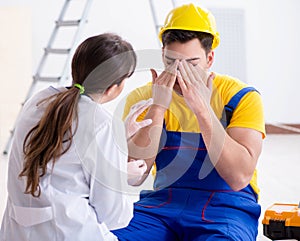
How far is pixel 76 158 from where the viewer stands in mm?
1560

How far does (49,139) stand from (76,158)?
0.09 meters

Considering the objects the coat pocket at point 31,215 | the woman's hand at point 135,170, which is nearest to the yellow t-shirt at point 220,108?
the woman's hand at point 135,170

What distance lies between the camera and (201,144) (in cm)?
197

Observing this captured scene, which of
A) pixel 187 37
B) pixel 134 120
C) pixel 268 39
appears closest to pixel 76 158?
pixel 134 120

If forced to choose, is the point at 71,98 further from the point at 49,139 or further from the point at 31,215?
the point at 31,215

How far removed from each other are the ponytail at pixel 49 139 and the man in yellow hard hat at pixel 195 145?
40 centimetres

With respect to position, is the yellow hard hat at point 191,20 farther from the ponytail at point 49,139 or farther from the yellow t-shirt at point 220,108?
the ponytail at point 49,139

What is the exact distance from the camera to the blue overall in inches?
72.2

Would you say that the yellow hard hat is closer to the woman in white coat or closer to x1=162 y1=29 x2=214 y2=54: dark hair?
x1=162 y1=29 x2=214 y2=54: dark hair

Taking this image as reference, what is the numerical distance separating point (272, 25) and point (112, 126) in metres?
5.39

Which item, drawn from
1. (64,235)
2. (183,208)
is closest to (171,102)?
(183,208)

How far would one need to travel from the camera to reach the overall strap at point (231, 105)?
1945 millimetres

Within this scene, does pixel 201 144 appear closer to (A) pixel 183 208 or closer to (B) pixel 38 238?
(A) pixel 183 208

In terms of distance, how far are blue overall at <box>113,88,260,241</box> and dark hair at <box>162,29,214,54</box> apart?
195 millimetres
